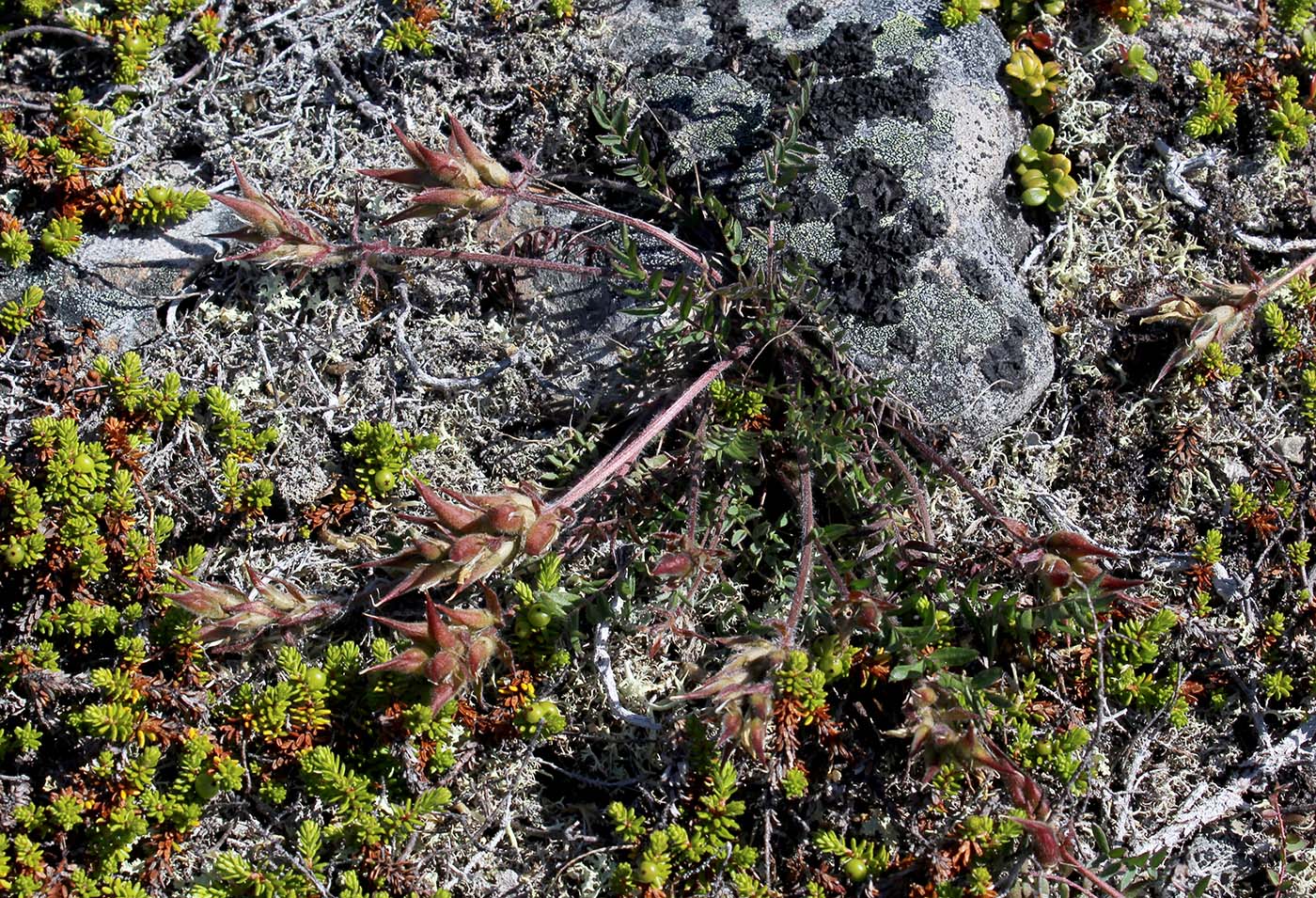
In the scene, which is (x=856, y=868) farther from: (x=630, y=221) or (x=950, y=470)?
(x=630, y=221)

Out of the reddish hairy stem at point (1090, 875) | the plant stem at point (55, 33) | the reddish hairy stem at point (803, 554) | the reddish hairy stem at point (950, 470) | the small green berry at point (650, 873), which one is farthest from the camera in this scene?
the plant stem at point (55, 33)

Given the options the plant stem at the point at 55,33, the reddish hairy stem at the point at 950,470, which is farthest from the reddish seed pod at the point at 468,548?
the plant stem at the point at 55,33

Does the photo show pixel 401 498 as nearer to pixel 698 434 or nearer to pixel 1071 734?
pixel 698 434

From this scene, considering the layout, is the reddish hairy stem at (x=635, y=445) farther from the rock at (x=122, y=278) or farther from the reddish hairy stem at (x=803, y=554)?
the rock at (x=122, y=278)

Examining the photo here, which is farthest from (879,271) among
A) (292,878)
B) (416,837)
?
(292,878)

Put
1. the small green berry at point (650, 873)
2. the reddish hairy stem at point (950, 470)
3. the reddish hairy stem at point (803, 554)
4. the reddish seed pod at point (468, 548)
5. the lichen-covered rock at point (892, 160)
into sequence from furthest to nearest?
1. the lichen-covered rock at point (892, 160)
2. the reddish hairy stem at point (950, 470)
3. the small green berry at point (650, 873)
4. the reddish hairy stem at point (803, 554)
5. the reddish seed pod at point (468, 548)
